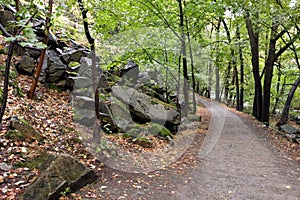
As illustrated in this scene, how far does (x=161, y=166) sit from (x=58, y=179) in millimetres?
2602

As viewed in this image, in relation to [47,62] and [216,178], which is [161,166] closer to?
[216,178]

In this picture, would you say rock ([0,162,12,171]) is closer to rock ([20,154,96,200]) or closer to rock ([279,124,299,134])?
rock ([20,154,96,200])

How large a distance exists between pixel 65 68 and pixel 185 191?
595cm

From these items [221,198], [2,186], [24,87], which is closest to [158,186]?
[221,198]

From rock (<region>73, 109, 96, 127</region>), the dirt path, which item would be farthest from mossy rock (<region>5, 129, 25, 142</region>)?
rock (<region>73, 109, 96, 127</region>)

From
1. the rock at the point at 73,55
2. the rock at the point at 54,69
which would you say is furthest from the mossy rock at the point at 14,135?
the rock at the point at 73,55

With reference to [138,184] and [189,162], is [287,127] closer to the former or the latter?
[189,162]

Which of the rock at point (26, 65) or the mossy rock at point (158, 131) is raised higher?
the rock at point (26, 65)

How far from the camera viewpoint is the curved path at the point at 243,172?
4.45 meters

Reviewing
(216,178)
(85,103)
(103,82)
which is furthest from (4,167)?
(103,82)

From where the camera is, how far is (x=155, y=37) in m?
10.4

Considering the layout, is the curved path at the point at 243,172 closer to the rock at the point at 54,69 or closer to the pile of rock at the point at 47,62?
the pile of rock at the point at 47,62

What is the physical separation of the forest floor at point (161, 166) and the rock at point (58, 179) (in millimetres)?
154

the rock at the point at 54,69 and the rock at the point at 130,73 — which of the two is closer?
the rock at the point at 54,69
